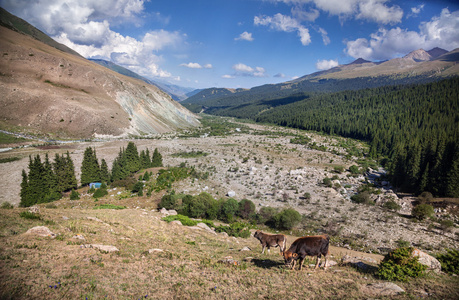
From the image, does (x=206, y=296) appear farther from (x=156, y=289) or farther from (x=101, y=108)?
(x=101, y=108)

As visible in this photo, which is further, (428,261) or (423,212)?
(423,212)

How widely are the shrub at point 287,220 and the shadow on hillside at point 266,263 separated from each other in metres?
14.2

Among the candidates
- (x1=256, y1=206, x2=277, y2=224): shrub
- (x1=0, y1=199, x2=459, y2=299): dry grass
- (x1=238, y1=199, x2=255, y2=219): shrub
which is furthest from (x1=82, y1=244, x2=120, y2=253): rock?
(x1=256, y1=206, x2=277, y2=224): shrub

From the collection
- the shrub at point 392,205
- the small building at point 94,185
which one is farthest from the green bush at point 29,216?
the shrub at point 392,205

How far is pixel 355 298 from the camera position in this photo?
741 cm

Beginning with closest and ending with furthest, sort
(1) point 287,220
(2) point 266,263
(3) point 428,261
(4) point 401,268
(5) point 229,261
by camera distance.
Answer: (4) point 401,268
(3) point 428,261
(5) point 229,261
(2) point 266,263
(1) point 287,220

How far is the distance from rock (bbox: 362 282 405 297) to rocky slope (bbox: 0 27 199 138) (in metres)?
91.6

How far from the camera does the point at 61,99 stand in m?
80.6

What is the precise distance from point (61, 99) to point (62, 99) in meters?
0.31

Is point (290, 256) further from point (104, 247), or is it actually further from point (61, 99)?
point (61, 99)

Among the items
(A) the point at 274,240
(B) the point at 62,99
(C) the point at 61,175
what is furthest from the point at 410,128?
(B) the point at 62,99

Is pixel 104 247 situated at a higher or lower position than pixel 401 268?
higher

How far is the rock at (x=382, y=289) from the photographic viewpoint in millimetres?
7723

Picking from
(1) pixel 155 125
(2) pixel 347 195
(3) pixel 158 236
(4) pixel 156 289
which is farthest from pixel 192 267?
(1) pixel 155 125
